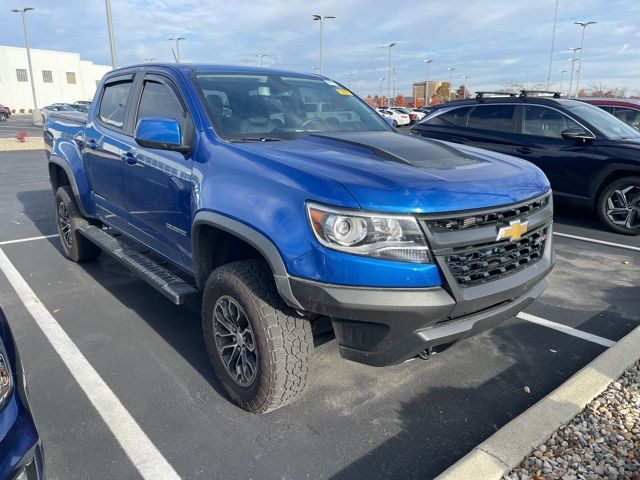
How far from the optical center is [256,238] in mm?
2488

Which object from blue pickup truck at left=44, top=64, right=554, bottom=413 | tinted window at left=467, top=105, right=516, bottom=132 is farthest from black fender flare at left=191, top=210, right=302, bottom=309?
tinted window at left=467, top=105, right=516, bottom=132

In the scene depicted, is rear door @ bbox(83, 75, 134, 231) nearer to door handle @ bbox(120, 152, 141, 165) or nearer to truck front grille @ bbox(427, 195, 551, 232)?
door handle @ bbox(120, 152, 141, 165)

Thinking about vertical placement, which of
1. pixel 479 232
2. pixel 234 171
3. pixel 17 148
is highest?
pixel 234 171

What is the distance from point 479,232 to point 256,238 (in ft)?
3.55

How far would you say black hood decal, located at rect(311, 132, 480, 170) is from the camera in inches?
108

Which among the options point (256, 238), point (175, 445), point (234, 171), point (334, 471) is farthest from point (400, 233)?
point (175, 445)

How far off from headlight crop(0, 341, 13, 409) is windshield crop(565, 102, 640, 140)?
7458 millimetres

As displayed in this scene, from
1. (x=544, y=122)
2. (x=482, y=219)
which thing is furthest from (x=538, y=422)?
(x=544, y=122)

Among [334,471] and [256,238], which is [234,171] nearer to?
[256,238]

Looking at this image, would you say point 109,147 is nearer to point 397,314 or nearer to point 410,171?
point 410,171

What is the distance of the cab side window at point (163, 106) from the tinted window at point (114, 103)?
1.36 feet

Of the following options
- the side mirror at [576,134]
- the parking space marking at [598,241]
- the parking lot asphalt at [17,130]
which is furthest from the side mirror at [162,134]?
the parking lot asphalt at [17,130]

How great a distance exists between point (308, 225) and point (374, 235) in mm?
301

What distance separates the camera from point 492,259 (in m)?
2.50
